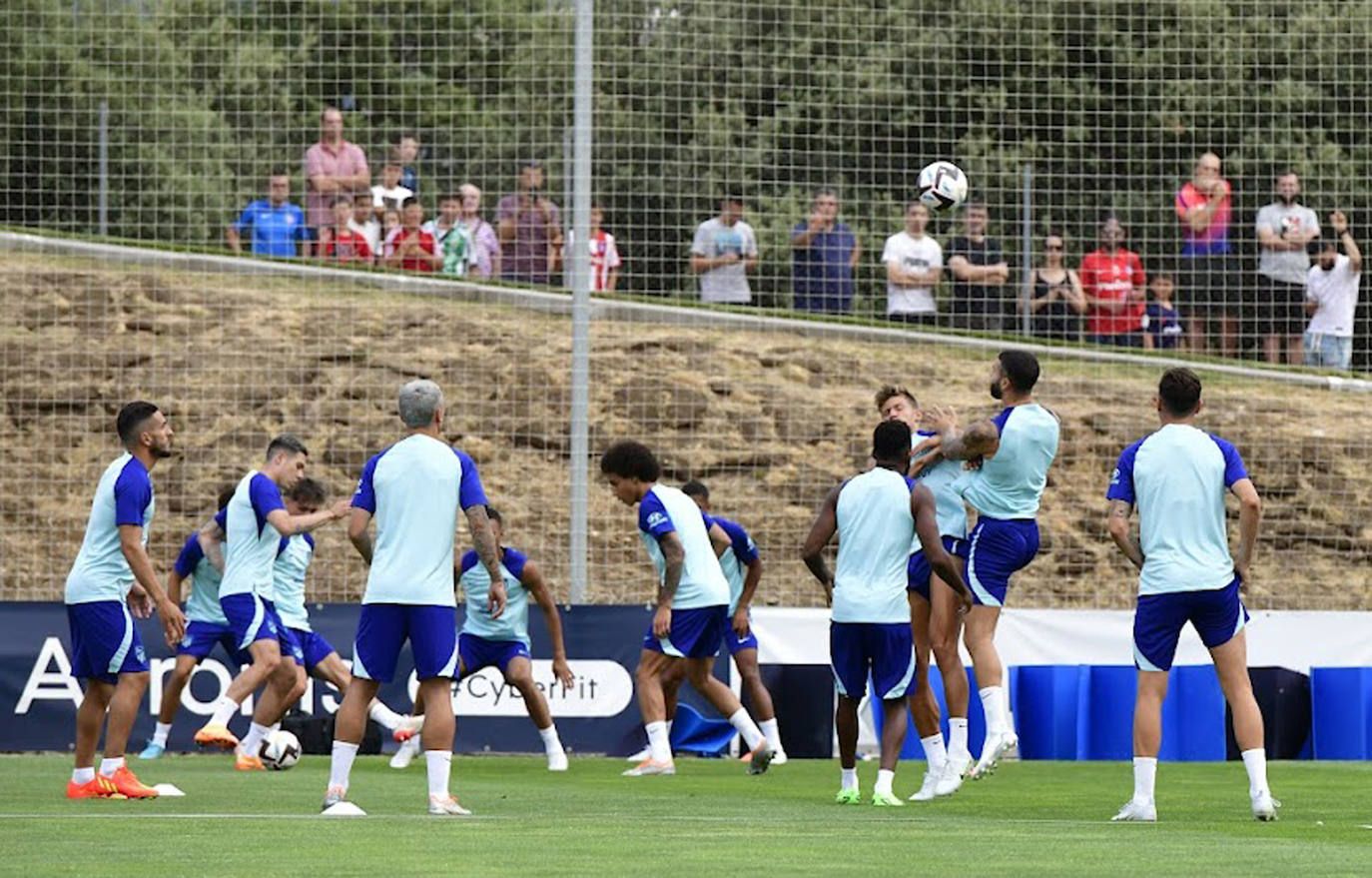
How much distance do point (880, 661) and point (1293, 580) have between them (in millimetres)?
12542

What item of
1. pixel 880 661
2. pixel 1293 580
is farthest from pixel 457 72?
pixel 880 661

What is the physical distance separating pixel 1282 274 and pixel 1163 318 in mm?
1160

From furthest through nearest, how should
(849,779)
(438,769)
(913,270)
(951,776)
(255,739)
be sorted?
(913,270) → (255,739) → (951,776) → (849,779) → (438,769)

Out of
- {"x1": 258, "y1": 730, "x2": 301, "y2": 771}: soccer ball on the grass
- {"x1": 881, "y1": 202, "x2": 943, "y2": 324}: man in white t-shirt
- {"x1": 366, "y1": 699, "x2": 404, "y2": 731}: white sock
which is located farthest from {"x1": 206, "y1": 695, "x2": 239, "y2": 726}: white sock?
{"x1": 881, "y1": 202, "x2": 943, "y2": 324}: man in white t-shirt

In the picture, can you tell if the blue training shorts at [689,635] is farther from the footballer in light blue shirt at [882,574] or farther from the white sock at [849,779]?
the footballer in light blue shirt at [882,574]

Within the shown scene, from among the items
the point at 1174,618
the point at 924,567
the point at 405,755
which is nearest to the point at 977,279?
the point at 405,755

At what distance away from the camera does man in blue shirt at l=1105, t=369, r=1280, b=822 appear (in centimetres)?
1167

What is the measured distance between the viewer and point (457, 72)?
77.2 feet

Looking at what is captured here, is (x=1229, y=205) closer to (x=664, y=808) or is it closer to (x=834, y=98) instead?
(x=834, y=98)

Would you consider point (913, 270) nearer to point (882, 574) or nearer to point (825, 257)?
point (825, 257)

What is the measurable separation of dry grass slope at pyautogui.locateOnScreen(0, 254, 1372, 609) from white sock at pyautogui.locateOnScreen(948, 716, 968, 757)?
30.7ft

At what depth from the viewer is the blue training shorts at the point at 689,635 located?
16562mm

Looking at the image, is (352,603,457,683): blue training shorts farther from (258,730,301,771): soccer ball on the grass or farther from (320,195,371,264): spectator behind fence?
(320,195,371,264): spectator behind fence

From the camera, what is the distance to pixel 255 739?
16.8 meters
